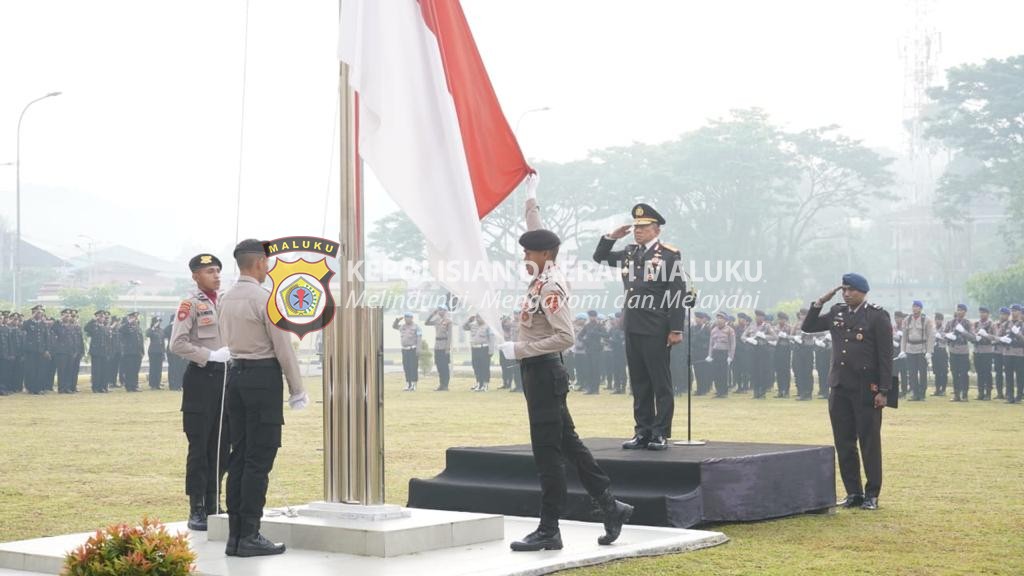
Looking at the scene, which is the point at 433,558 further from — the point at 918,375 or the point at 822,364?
the point at 822,364

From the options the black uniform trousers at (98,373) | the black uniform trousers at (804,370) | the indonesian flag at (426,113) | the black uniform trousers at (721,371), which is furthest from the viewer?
the black uniform trousers at (98,373)

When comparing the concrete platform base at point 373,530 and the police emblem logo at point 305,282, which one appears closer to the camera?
the concrete platform base at point 373,530

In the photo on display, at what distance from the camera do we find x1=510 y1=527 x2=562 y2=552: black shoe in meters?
7.21

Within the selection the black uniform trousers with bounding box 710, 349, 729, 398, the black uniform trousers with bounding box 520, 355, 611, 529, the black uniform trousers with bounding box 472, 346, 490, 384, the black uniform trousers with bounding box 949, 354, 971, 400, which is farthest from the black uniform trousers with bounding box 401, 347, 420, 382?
the black uniform trousers with bounding box 520, 355, 611, 529

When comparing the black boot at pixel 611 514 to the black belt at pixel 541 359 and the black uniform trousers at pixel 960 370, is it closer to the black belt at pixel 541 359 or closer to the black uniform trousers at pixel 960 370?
the black belt at pixel 541 359

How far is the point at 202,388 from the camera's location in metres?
8.42

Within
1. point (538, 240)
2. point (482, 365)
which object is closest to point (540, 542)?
point (538, 240)

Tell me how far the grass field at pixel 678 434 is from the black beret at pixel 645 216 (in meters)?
2.19

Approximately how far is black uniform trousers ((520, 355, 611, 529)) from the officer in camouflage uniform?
2152 millimetres

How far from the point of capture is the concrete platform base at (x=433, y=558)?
664 centimetres

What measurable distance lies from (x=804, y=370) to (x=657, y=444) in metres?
15.6

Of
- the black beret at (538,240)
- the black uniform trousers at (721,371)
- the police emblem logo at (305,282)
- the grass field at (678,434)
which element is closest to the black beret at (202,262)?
the police emblem logo at (305,282)

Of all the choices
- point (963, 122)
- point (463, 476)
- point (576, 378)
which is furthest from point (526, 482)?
point (963, 122)

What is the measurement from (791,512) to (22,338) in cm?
2017
